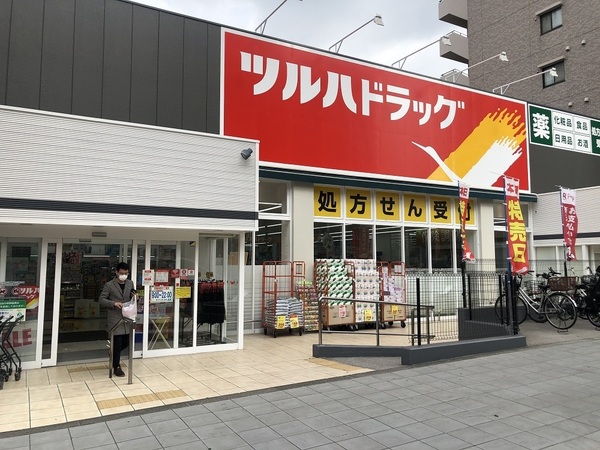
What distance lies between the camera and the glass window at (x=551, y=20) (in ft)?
81.1

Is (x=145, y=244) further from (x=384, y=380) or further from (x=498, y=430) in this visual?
(x=498, y=430)

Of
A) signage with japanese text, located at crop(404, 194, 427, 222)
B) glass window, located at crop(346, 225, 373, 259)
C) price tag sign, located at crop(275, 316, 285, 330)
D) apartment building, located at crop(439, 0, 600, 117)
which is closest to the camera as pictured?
price tag sign, located at crop(275, 316, 285, 330)

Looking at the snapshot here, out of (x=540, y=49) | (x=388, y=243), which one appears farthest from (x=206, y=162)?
(x=540, y=49)

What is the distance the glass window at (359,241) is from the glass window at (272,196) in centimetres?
209

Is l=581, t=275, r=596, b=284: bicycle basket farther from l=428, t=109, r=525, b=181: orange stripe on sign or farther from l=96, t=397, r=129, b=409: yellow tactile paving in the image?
l=96, t=397, r=129, b=409: yellow tactile paving

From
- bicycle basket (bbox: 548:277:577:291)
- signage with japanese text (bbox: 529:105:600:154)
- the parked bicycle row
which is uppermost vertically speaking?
signage with japanese text (bbox: 529:105:600:154)

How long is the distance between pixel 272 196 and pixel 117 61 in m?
4.78

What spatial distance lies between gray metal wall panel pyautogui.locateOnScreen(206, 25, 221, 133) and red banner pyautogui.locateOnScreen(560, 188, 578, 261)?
980cm

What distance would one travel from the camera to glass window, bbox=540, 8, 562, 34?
24719 millimetres

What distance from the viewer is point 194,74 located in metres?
10.8

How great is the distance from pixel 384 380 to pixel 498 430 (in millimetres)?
2147

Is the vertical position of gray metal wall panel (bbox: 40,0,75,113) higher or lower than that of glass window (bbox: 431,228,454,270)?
higher

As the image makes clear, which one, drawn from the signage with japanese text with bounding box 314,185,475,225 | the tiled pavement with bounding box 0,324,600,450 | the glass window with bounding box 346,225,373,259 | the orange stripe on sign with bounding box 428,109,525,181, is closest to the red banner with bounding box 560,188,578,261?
the signage with japanese text with bounding box 314,185,475,225

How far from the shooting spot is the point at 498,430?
4.67 metres
